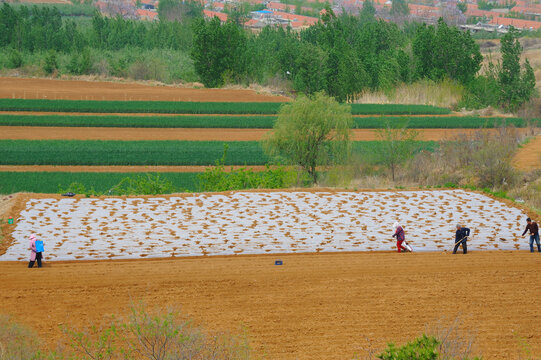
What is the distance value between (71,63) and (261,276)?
62069 millimetres

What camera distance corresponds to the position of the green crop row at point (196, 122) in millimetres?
48031

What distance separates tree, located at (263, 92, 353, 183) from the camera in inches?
1251

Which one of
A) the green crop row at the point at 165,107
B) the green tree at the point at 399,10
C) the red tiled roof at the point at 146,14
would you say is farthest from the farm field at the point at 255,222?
the red tiled roof at the point at 146,14

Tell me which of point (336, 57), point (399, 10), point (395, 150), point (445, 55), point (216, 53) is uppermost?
point (399, 10)

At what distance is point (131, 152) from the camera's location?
37.9m

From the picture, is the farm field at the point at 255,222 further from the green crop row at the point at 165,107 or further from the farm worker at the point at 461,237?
the green crop row at the point at 165,107

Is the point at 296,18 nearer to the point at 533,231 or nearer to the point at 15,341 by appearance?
the point at 533,231

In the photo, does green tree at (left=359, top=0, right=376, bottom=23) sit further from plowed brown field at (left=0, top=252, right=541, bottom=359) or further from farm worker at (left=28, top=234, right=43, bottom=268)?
farm worker at (left=28, top=234, right=43, bottom=268)

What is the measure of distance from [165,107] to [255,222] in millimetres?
31939

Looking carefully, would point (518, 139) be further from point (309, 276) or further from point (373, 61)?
point (373, 61)

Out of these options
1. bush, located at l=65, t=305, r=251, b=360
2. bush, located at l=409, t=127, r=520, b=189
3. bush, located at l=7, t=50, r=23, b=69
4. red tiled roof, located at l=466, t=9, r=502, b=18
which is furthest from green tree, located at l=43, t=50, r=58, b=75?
red tiled roof, located at l=466, t=9, r=502, b=18

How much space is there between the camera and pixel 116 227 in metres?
23.6

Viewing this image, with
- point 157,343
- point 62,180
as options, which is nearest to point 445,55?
point 62,180

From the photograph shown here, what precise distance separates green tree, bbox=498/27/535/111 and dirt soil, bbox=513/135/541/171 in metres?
20.4
